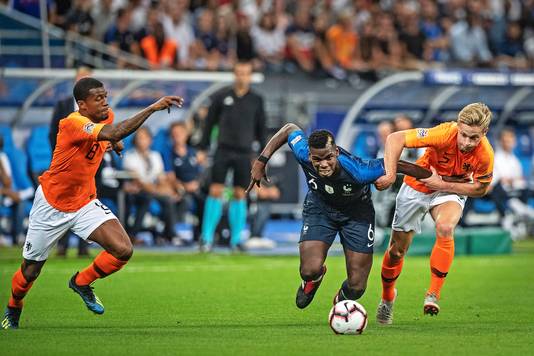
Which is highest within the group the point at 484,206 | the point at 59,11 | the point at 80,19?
the point at 59,11

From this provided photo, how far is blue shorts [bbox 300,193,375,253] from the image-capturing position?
34.0 ft

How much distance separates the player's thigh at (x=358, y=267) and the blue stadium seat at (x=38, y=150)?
389 inches

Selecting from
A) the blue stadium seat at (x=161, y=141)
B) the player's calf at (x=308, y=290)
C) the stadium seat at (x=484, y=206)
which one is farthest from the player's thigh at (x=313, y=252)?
the stadium seat at (x=484, y=206)

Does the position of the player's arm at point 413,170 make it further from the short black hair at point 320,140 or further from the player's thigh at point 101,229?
the player's thigh at point 101,229

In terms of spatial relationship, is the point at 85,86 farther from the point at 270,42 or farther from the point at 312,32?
the point at 312,32

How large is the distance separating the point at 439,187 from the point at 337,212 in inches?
36.4

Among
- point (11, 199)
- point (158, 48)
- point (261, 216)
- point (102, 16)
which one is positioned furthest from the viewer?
point (158, 48)

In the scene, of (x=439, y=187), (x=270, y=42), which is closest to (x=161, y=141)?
(x=270, y=42)

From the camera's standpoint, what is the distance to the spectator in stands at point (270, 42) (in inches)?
949

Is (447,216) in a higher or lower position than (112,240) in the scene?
higher

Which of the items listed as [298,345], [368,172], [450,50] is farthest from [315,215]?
[450,50]

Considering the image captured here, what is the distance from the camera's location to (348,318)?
30.9 ft

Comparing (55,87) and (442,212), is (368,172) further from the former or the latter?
(55,87)

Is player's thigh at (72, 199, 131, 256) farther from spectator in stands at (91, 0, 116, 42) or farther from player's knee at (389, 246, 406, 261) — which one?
spectator in stands at (91, 0, 116, 42)
